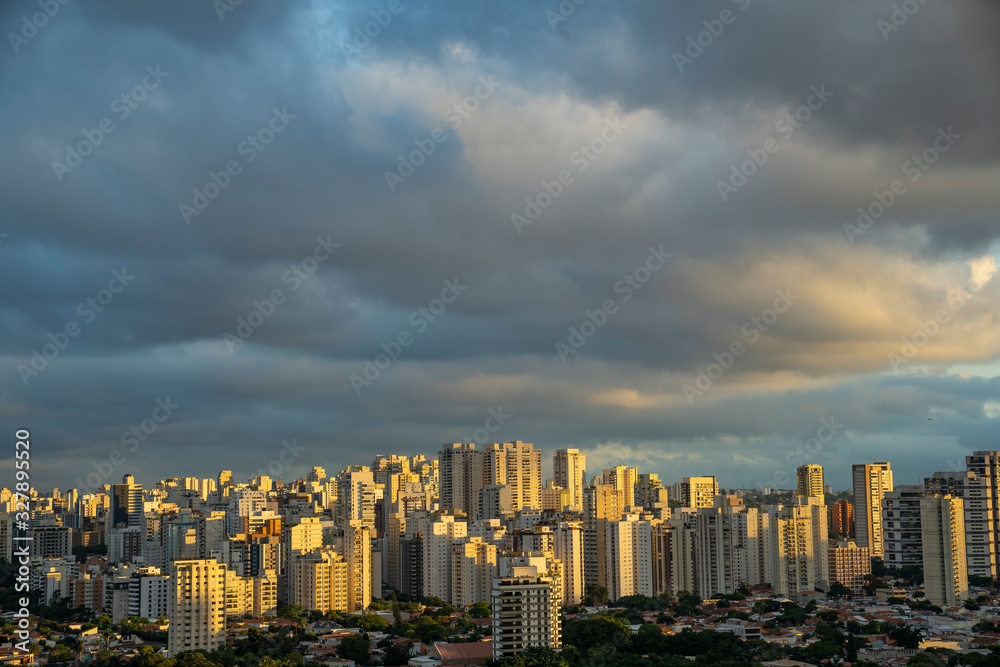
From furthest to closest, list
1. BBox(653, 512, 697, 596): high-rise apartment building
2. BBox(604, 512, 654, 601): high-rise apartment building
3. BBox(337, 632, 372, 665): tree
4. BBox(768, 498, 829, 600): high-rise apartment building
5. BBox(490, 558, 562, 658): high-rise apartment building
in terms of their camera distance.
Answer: BBox(768, 498, 829, 600): high-rise apartment building, BBox(653, 512, 697, 596): high-rise apartment building, BBox(604, 512, 654, 601): high-rise apartment building, BBox(337, 632, 372, 665): tree, BBox(490, 558, 562, 658): high-rise apartment building

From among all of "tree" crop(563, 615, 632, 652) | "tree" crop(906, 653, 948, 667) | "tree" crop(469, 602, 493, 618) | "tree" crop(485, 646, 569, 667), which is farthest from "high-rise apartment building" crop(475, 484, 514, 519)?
"tree" crop(485, 646, 569, 667)

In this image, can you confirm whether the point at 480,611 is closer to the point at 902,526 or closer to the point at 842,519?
the point at 902,526

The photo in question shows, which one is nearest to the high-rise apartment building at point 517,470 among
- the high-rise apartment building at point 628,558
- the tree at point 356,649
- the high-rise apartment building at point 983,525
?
the high-rise apartment building at point 628,558

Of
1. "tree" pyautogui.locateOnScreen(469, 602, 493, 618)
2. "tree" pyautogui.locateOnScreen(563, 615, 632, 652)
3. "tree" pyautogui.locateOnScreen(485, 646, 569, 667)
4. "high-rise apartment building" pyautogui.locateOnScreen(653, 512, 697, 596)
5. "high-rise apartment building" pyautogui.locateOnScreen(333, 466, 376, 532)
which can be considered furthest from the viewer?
"high-rise apartment building" pyautogui.locateOnScreen(333, 466, 376, 532)

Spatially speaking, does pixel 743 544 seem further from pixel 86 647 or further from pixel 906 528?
pixel 86 647

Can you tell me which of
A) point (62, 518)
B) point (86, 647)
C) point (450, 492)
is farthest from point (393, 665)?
point (62, 518)

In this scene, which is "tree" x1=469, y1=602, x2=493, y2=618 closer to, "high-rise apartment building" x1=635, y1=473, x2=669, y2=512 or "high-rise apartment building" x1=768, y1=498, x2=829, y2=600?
"high-rise apartment building" x1=768, y1=498, x2=829, y2=600

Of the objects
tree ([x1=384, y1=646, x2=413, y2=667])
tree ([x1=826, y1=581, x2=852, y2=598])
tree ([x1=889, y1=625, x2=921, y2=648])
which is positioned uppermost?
tree ([x1=889, y1=625, x2=921, y2=648])

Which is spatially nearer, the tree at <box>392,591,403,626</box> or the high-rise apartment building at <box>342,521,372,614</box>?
the tree at <box>392,591,403,626</box>
